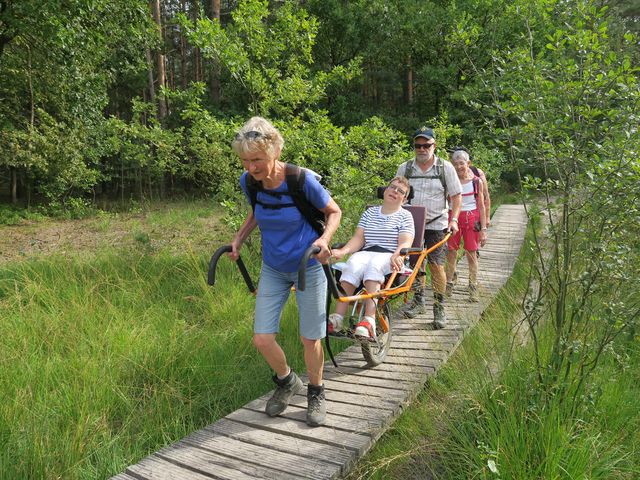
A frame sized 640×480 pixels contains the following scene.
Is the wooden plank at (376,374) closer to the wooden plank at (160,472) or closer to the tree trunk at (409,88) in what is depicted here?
the wooden plank at (160,472)

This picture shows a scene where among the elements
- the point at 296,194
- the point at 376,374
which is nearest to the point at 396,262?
the point at 376,374

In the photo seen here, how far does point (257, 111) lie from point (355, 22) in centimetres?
1784

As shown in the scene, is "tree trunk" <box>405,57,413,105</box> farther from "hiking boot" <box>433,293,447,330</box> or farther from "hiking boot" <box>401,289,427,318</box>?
"hiking boot" <box>433,293,447,330</box>

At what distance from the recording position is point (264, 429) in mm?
2941

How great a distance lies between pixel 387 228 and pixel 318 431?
2.05 meters

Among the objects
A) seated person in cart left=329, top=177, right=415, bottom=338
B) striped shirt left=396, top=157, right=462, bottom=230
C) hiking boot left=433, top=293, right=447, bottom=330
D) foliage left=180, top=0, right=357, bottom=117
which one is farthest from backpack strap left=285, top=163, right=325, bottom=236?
foliage left=180, top=0, right=357, bottom=117

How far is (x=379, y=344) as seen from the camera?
395 centimetres

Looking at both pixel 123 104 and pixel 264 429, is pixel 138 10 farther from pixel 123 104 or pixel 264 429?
pixel 123 104

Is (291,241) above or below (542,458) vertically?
above

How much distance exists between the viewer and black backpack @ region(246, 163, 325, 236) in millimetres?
2758

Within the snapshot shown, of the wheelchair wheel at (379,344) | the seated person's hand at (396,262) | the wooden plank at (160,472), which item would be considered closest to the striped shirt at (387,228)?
the seated person's hand at (396,262)

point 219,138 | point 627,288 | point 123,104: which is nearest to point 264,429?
point 627,288

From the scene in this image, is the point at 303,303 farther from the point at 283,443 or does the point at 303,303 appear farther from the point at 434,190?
the point at 434,190

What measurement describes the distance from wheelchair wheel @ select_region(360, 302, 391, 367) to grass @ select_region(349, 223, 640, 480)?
0.49m
